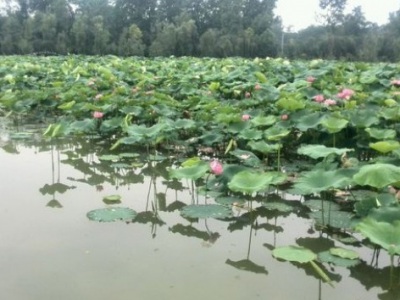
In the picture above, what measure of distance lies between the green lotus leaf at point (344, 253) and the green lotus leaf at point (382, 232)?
10.6 inches

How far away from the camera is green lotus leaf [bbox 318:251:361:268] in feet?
5.69

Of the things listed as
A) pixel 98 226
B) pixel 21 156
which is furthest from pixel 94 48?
pixel 98 226

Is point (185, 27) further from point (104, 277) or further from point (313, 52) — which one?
point (104, 277)

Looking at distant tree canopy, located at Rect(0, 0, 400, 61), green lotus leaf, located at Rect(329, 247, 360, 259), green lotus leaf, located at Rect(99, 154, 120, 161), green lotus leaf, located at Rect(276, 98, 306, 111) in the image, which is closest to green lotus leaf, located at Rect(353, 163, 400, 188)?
green lotus leaf, located at Rect(329, 247, 360, 259)

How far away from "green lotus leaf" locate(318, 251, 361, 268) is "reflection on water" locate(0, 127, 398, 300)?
0.02 m

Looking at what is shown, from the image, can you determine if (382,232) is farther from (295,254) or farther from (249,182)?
(249,182)

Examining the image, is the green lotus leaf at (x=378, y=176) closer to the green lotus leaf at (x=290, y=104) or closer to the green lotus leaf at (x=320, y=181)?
the green lotus leaf at (x=320, y=181)

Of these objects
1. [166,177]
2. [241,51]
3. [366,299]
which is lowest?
[366,299]

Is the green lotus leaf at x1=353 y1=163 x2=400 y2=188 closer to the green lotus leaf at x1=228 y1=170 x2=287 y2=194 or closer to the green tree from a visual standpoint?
the green lotus leaf at x1=228 y1=170 x2=287 y2=194

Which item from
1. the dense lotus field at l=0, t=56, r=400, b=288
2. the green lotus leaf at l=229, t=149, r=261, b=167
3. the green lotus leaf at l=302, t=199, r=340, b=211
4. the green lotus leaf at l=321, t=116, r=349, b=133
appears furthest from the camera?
the green lotus leaf at l=229, t=149, r=261, b=167

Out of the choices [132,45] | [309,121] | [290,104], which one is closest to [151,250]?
[309,121]

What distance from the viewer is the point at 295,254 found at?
5.61ft

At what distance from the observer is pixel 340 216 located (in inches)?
85.7

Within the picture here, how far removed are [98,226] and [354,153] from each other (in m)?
1.81
